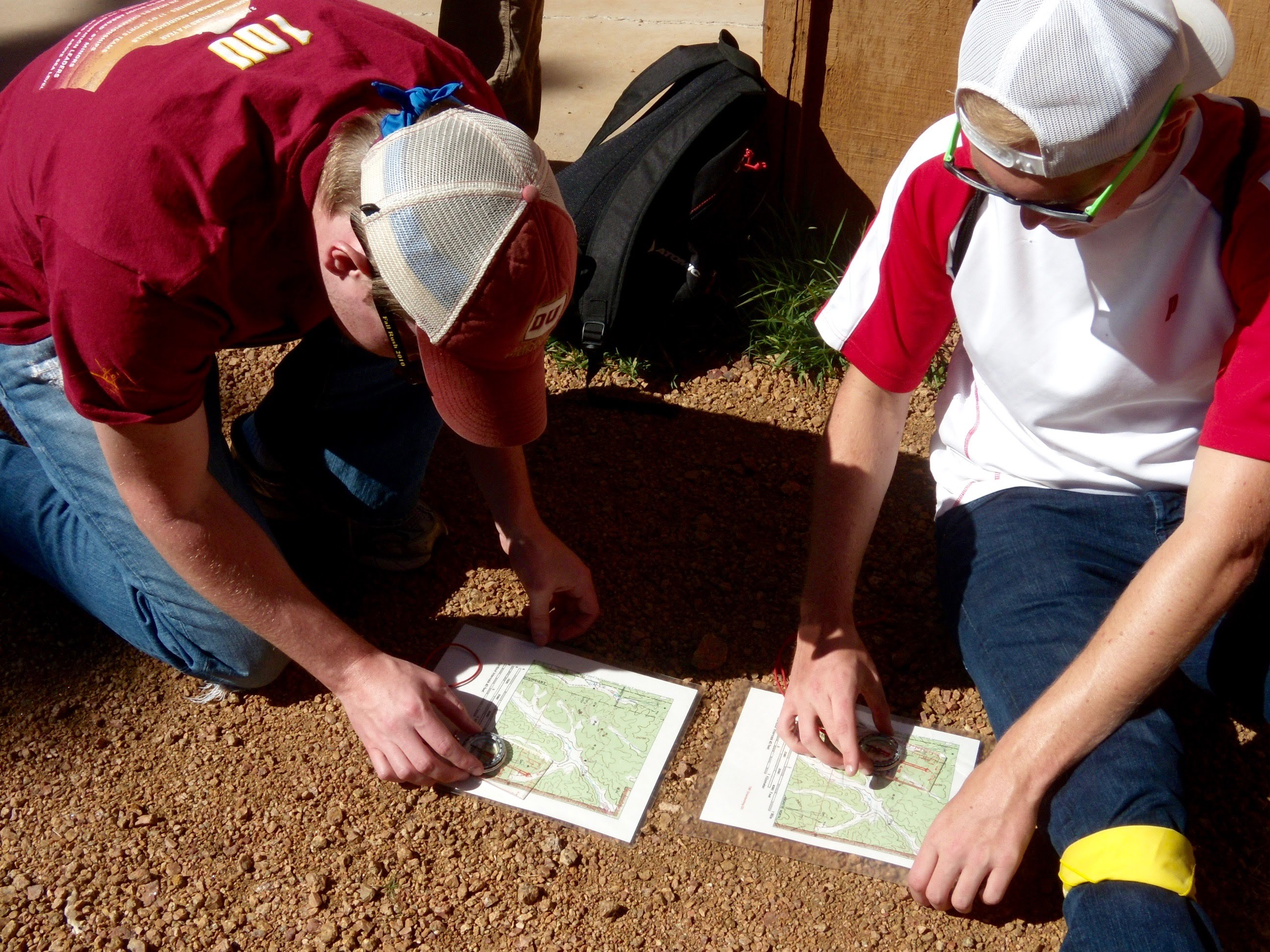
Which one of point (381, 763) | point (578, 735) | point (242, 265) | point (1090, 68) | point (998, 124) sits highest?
point (1090, 68)

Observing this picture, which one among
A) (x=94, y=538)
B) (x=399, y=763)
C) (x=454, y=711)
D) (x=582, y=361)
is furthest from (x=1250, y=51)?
(x=94, y=538)

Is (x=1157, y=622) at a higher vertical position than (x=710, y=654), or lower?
higher

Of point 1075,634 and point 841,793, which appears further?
point 841,793

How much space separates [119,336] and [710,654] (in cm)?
135

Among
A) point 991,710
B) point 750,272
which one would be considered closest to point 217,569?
point 991,710

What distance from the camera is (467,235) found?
144 cm

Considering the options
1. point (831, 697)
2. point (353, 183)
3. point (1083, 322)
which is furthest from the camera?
point (831, 697)

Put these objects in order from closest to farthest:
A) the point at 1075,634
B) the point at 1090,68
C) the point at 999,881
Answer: the point at 1090,68, the point at 999,881, the point at 1075,634

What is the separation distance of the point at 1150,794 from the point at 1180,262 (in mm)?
834

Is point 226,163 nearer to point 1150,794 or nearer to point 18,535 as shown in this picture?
point 18,535

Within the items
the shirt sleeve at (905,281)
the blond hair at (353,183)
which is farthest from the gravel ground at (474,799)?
the blond hair at (353,183)

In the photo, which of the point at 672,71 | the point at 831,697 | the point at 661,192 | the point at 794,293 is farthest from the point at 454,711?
the point at 672,71

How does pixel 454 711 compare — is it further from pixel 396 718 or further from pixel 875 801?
pixel 875 801

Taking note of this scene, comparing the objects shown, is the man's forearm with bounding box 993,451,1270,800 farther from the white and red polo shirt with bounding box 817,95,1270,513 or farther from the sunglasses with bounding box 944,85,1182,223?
the sunglasses with bounding box 944,85,1182,223
